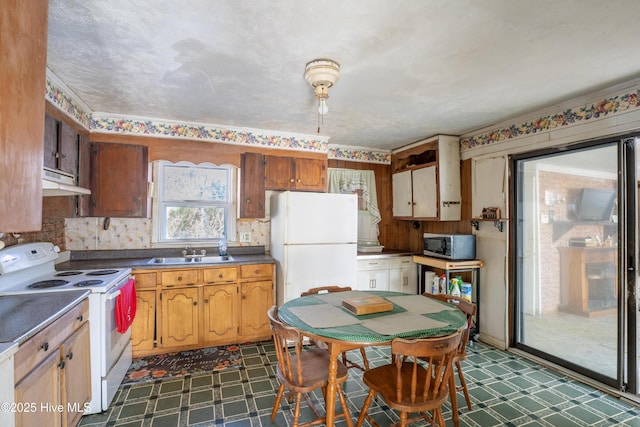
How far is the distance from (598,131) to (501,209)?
41.7 inches

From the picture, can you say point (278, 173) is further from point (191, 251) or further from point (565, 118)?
point (565, 118)

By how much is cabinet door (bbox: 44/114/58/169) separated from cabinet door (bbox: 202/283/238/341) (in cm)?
164

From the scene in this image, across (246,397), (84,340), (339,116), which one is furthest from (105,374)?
(339,116)

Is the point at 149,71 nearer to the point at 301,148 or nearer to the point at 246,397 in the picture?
the point at 301,148

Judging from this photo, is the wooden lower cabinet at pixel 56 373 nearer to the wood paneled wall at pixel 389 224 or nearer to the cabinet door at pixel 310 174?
the cabinet door at pixel 310 174

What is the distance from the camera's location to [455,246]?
3.52 metres

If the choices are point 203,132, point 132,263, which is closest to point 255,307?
point 132,263

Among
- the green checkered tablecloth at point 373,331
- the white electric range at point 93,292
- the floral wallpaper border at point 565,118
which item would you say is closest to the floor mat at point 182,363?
the white electric range at point 93,292

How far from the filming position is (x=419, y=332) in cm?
170

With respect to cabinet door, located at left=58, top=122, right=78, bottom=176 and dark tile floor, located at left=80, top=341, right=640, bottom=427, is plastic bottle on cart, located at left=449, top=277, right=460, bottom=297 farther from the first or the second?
cabinet door, located at left=58, top=122, right=78, bottom=176

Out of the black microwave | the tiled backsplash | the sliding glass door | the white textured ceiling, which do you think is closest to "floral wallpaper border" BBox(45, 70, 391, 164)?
the white textured ceiling

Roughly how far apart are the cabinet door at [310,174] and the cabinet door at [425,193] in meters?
1.24

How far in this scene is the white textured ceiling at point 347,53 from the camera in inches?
61.3

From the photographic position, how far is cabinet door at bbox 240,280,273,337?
333 centimetres
